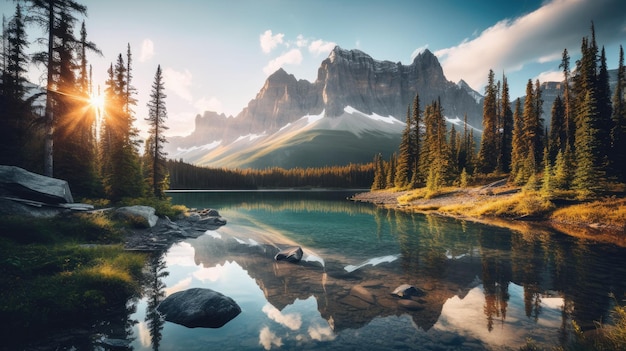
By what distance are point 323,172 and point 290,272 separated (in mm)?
149025

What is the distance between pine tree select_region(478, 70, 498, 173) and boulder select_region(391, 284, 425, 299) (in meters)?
57.1

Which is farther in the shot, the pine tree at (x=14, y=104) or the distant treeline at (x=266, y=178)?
the distant treeline at (x=266, y=178)

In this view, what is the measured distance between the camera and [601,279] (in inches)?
Result: 499

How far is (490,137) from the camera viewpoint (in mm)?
58531

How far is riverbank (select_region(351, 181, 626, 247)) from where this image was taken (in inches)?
991

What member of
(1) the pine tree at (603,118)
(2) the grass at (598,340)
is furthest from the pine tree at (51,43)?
(1) the pine tree at (603,118)

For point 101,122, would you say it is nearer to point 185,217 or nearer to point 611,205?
point 185,217

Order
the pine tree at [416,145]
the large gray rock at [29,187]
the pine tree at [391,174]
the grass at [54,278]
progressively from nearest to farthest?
the grass at [54,278]
the large gray rock at [29,187]
the pine tree at [416,145]
the pine tree at [391,174]

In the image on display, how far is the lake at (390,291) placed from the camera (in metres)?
8.10

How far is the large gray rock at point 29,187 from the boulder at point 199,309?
A: 11457 millimetres

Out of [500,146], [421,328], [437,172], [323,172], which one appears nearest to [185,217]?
[421,328]

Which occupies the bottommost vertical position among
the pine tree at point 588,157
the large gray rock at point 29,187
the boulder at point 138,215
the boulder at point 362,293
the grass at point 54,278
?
the boulder at point 362,293

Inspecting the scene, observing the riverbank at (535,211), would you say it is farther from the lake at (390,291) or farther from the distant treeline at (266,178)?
the distant treeline at (266,178)

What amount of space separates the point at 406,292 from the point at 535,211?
30172 millimetres
